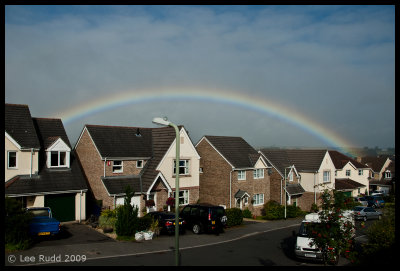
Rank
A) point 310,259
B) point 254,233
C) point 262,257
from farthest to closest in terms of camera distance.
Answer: point 254,233 → point 262,257 → point 310,259

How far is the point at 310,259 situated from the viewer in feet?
63.3

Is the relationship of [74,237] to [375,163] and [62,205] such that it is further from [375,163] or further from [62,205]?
[375,163]

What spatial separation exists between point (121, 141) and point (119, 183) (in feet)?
16.0

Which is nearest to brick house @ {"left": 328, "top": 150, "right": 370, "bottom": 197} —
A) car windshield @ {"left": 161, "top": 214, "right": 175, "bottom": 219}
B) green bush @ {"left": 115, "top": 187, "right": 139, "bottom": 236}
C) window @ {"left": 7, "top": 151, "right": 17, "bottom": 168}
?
car windshield @ {"left": 161, "top": 214, "right": 175, "bottom": 219}

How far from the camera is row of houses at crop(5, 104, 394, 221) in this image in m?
27.8

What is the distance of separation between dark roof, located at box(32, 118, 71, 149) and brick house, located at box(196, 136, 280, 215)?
16008 millimetres

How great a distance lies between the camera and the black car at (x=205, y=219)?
27109 millimetres

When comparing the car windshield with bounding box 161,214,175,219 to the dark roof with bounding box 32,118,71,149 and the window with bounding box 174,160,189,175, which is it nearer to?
the window with bounding box 174,160,189,175

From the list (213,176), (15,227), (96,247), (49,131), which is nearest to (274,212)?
(213,176)

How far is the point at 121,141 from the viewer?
35.3 meters

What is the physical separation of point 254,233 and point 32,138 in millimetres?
19476

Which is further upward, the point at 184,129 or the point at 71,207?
the point at 184,129

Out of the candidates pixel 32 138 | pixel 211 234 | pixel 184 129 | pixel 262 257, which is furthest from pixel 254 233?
pixel 32 138

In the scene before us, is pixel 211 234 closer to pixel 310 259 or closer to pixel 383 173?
pixel 310 259
